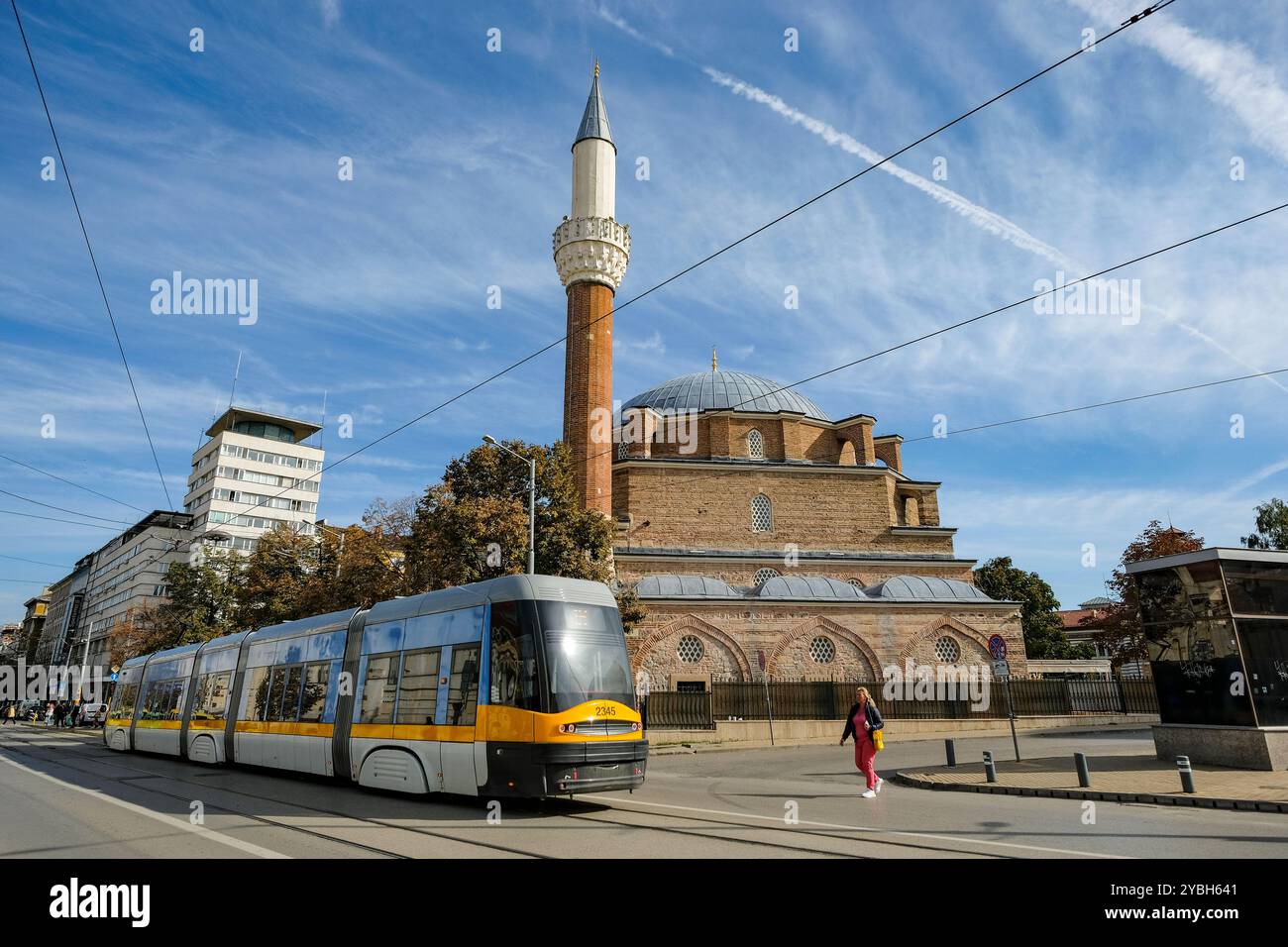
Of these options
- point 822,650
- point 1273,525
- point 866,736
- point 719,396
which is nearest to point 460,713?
point 866,736

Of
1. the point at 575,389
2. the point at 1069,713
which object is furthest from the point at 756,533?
the point at 1069,713

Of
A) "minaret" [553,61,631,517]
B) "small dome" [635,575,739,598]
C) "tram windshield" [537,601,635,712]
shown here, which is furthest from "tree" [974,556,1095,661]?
"tram windshield" [537,601,635,712]

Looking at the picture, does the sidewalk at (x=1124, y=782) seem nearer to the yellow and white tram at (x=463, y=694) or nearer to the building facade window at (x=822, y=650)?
the yellow and white tram at (x=463, y=694)

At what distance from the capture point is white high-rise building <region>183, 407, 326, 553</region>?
64.9 meters

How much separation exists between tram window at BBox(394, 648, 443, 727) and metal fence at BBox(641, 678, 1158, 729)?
13.5 m

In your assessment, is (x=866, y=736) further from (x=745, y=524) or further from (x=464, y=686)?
(x=745, y=524)

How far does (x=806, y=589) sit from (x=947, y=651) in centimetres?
615

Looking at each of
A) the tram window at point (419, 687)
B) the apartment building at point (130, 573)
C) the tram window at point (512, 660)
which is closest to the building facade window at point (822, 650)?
the tram window at point (419, 687)

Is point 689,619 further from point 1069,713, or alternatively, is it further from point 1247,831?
point 1247,831

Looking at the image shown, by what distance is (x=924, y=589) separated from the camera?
31.4 metres

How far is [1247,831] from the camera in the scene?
25.4 ft

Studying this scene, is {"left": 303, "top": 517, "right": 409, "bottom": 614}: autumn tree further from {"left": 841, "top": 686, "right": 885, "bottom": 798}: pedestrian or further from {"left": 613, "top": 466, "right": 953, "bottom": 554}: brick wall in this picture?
{"left": 841, "top": 686, "right": 885, "bottom": 798}: pedestrian
